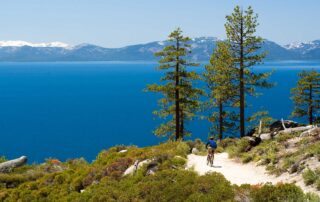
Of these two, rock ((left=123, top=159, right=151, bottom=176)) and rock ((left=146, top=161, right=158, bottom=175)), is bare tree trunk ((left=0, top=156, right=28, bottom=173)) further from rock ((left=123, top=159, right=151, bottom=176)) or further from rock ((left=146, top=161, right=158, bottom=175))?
rock ((left=146, top=161, right=158, bottom=175))

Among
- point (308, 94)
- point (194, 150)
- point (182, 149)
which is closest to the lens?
Result: point (182, 149)

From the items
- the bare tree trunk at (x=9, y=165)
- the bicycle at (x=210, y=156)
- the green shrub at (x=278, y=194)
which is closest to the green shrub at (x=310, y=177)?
the green shrub at (x=278, y=194)

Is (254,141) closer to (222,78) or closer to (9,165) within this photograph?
(222,78)

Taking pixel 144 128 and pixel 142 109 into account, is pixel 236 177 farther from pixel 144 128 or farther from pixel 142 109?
pixel 142 109

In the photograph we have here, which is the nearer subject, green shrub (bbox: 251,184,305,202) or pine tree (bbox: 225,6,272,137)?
green shrub (bbox: 251,184,305,202)

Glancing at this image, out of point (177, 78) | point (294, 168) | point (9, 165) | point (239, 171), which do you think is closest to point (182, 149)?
point (239, 171)

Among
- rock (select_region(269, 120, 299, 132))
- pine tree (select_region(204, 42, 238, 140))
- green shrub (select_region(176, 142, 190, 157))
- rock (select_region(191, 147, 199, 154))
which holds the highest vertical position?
pine tree (select_region(204, 42, 238, 140))

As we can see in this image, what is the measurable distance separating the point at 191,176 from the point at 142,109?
164 metres

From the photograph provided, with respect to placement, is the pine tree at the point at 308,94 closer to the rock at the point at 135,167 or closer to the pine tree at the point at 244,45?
the pine tree at the point at 244,45

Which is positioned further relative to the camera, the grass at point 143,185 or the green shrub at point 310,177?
the green shrub at point 310,177

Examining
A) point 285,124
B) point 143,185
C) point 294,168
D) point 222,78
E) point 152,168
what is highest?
point 222,78

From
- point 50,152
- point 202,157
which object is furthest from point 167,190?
point 50,152

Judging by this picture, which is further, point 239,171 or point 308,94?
point 308,94

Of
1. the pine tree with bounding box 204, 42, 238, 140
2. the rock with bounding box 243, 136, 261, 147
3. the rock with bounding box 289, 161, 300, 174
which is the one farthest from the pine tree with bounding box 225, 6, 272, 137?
the rock with bounding box 289, 161, 300, 174
